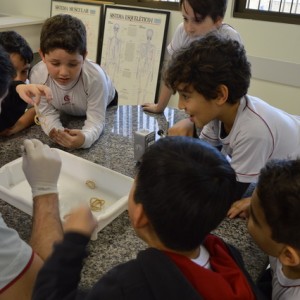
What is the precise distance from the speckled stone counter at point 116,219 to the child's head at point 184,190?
24cm

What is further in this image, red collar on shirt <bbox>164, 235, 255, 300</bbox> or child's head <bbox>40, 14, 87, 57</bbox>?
child's head <bbox>40, 14, 87, 57</bbox>

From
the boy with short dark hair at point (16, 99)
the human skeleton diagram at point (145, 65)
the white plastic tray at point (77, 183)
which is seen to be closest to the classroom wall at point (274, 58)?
the human skeleton diagram at point (145, 65)

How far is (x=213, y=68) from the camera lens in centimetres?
113

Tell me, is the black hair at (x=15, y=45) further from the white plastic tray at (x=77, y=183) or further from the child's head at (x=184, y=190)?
the child's head at (x=184, y=190)

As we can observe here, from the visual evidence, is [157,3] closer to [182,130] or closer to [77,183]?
[182,130]

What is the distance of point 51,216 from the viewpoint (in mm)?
868

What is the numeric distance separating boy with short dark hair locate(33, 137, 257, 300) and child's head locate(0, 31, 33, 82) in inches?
43.2

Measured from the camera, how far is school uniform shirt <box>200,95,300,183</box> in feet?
3.59

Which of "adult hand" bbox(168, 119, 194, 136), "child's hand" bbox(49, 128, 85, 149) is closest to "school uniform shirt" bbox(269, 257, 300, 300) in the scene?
"adult hand" bbox(168, 119, 194, 136)

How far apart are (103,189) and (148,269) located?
1.85ft

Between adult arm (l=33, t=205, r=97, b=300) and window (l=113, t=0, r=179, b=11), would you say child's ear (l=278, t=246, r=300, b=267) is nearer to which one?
adult arm (l=33, t=205, r=97, b=300)

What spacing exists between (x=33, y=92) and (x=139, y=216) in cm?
91

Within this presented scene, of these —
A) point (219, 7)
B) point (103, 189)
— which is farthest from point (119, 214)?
point (219, 7)

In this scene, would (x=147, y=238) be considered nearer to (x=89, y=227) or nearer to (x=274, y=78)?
(x=89, y=227)
